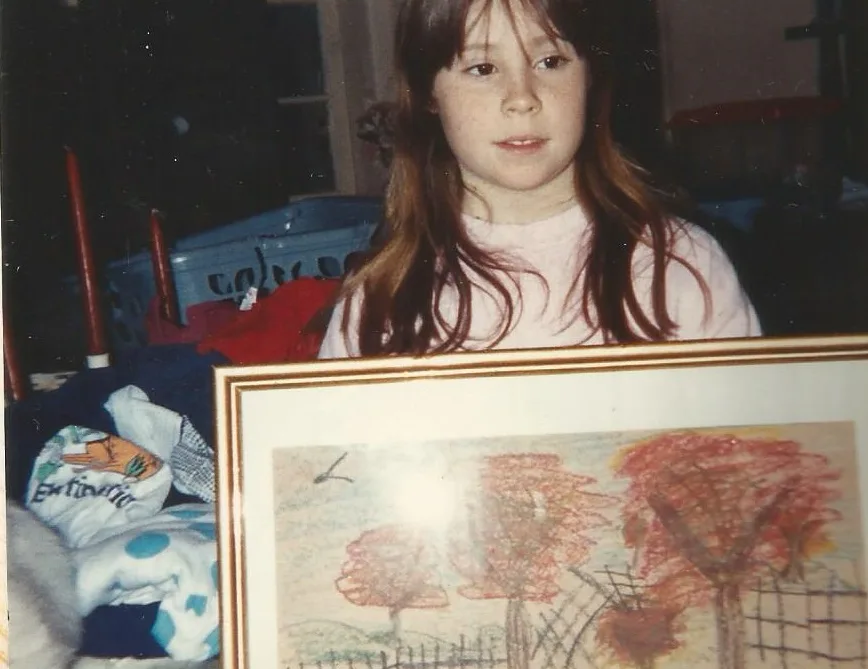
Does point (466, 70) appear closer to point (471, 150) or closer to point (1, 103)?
point (471, 150)

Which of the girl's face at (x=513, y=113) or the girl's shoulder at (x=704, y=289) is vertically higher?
the girl's face at (x=513, y=113)

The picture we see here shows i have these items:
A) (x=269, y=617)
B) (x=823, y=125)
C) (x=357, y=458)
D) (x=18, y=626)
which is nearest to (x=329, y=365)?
(x=357, y=458)

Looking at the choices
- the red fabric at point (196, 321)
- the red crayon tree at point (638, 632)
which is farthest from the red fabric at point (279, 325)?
the red crayon tree at point (638, 632)

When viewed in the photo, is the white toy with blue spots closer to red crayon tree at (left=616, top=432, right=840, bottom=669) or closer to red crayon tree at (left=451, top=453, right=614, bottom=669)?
red crayon tree at (left=451, top=453, right=614, bottom=669)

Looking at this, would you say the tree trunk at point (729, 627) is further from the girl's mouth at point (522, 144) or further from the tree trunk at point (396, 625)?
the girl's mouth at point (522, 144)

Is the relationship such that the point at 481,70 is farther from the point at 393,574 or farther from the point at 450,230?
the point at 393,574

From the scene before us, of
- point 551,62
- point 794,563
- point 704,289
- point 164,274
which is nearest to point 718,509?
point 794,563
